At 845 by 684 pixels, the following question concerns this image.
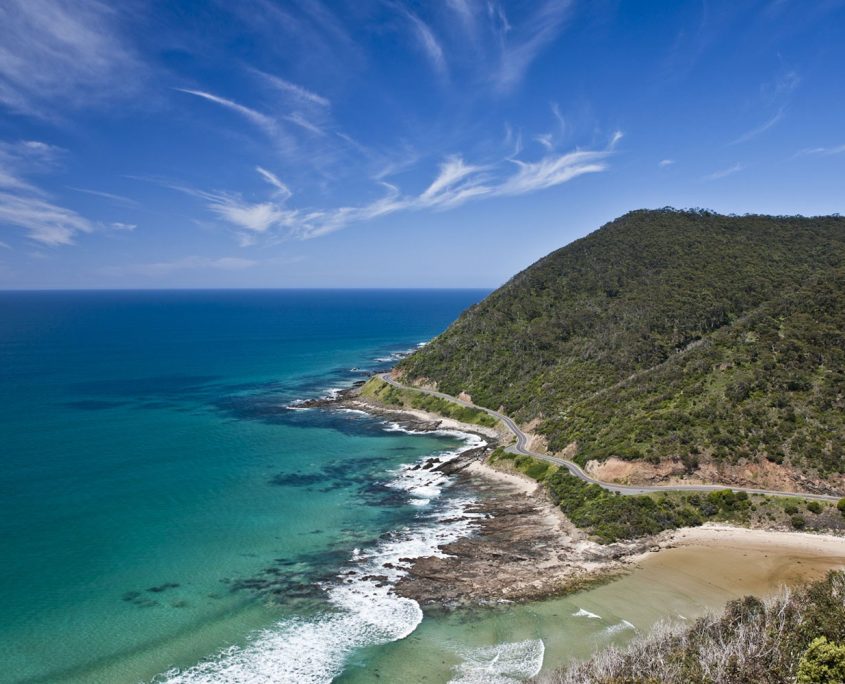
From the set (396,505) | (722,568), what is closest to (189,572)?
(396,505)

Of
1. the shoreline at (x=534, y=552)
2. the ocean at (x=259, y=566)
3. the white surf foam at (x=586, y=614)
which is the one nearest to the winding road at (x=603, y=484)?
the shoreline at (x=534, y=552)

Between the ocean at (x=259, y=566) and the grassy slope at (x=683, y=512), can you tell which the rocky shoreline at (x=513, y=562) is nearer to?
the ocean at (x=259, y=566)

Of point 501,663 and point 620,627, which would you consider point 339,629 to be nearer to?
point 501,663

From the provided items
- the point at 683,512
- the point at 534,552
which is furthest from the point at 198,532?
the point at 683,512

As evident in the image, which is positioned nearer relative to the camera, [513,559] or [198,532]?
[513,559]

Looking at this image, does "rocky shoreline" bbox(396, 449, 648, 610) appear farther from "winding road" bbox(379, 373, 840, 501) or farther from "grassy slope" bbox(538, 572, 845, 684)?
"grassy slope" bbox(538, 572, 845, 684)
